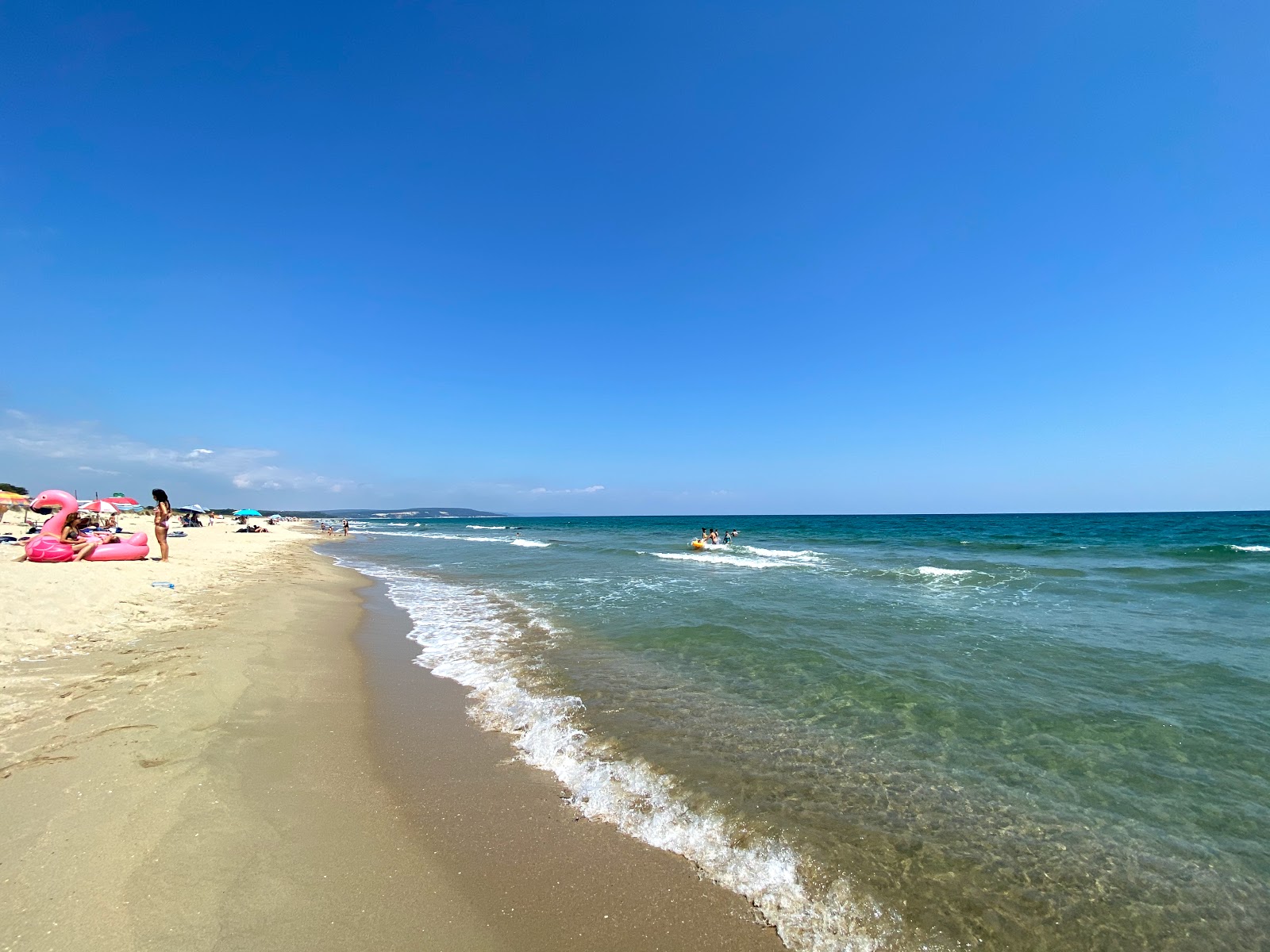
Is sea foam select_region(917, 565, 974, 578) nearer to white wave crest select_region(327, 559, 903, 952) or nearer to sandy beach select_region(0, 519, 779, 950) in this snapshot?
white wave crest select_region(327, 559, 903, 952)

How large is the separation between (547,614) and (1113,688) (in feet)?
39.9

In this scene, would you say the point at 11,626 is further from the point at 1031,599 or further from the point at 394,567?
the point at 1031,599

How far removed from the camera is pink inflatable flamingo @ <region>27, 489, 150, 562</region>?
49.6 feet

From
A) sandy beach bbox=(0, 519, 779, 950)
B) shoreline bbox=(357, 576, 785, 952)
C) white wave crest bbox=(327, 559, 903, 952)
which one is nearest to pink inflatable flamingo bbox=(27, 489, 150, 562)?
sandy beach bbox=(0, 519, 779, 950)

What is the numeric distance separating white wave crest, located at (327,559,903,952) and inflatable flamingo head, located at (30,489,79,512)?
52.4 ft

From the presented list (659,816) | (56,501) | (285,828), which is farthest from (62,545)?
(659,816)

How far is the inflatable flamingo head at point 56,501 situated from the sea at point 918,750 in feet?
41.3

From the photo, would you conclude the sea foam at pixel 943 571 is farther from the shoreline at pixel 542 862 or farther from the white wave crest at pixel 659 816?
the shoreline at pixel 542 862

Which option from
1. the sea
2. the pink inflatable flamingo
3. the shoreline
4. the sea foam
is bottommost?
the sea foam

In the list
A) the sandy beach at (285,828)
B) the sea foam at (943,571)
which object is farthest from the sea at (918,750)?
the sea foam at (943,571)

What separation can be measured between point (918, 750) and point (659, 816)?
3746 mm

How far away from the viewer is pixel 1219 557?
29.9 m

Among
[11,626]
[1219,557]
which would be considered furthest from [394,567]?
[1219,557]

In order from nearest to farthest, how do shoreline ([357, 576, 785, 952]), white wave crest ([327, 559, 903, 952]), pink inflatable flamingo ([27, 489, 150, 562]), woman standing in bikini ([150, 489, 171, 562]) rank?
shoreline ([357, 576, 785, 952]) < white wave crest ([327, 559, 903, 952]) < pink inflatable flamingo ([27, 489, 150, 562]) < woman standing in bikini ([150, 489, 171, 562])
